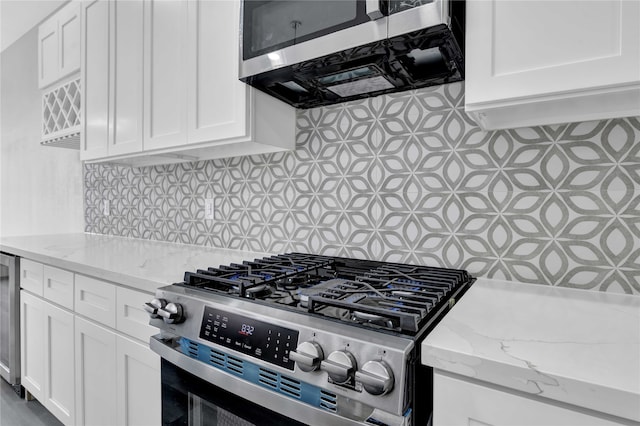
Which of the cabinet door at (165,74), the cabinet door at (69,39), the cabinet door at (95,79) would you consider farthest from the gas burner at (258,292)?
the cabinet door at (69,39)

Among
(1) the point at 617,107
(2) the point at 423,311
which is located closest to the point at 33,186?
(2) the point at 423,311

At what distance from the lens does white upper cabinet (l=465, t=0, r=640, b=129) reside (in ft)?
2.52

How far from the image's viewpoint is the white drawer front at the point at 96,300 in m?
1.46

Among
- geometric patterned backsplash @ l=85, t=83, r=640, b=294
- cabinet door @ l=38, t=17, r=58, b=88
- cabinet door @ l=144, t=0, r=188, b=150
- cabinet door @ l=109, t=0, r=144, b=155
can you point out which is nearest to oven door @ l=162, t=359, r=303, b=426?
geometric patterned backsplash @ l=85, t=83, r=640, b=294

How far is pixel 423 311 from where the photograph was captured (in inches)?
30.3

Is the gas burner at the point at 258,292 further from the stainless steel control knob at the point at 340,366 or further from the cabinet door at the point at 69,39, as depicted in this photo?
the cabinet door at the point at 69,39

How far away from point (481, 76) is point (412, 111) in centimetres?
47

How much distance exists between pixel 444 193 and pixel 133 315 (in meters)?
1.24

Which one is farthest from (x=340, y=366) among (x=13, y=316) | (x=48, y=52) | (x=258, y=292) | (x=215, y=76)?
(x=48, y=52)

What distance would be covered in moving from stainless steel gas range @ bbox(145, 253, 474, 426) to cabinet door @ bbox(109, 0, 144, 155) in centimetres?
104

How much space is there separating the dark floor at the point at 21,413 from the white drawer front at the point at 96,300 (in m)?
0.91

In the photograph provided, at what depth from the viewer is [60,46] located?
7.90 ft

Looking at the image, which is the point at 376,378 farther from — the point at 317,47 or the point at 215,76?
the point at 215,76

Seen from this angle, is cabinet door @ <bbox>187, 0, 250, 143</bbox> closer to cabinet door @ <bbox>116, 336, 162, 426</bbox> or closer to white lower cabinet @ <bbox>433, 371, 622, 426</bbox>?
cabinet door @ <bbox>116, 336, 162, 426</bbox>
